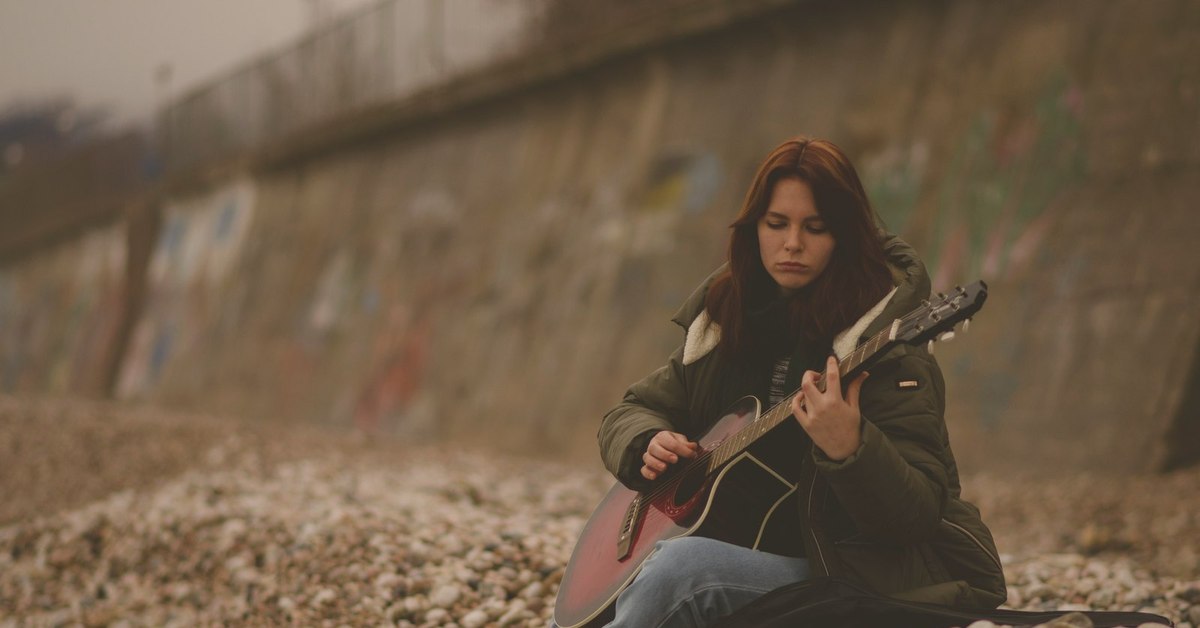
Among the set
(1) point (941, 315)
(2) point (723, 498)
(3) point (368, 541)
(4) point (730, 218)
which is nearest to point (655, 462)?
(2) point (723, 498)

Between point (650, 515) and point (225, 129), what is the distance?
2633 cm

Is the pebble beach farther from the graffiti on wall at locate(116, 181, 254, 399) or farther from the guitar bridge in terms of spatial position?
the graffiti on wall at locate(116, 181, 254, 399)

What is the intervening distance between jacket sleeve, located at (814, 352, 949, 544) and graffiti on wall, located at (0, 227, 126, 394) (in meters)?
27.4

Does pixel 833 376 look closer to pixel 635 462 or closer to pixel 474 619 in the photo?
pixel 635 462

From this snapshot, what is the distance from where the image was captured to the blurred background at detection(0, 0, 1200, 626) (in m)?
8.23

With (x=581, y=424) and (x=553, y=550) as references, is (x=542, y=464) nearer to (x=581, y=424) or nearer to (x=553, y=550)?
(x=581, y=424)

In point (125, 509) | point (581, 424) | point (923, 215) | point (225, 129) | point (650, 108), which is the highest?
point (225, 129)

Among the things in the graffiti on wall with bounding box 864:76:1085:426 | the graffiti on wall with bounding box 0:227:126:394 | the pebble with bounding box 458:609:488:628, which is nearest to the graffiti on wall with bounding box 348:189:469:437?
the graffiti on wall with bounding box 864:76:1085:426

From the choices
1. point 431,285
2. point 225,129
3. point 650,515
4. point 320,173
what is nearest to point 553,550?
point 650,515

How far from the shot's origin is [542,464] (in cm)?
1130

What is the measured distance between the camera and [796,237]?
312cm

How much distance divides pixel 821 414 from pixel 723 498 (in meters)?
0.49

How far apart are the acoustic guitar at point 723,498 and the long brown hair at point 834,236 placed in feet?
0.58

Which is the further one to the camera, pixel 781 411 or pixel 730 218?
pixel 730 218
